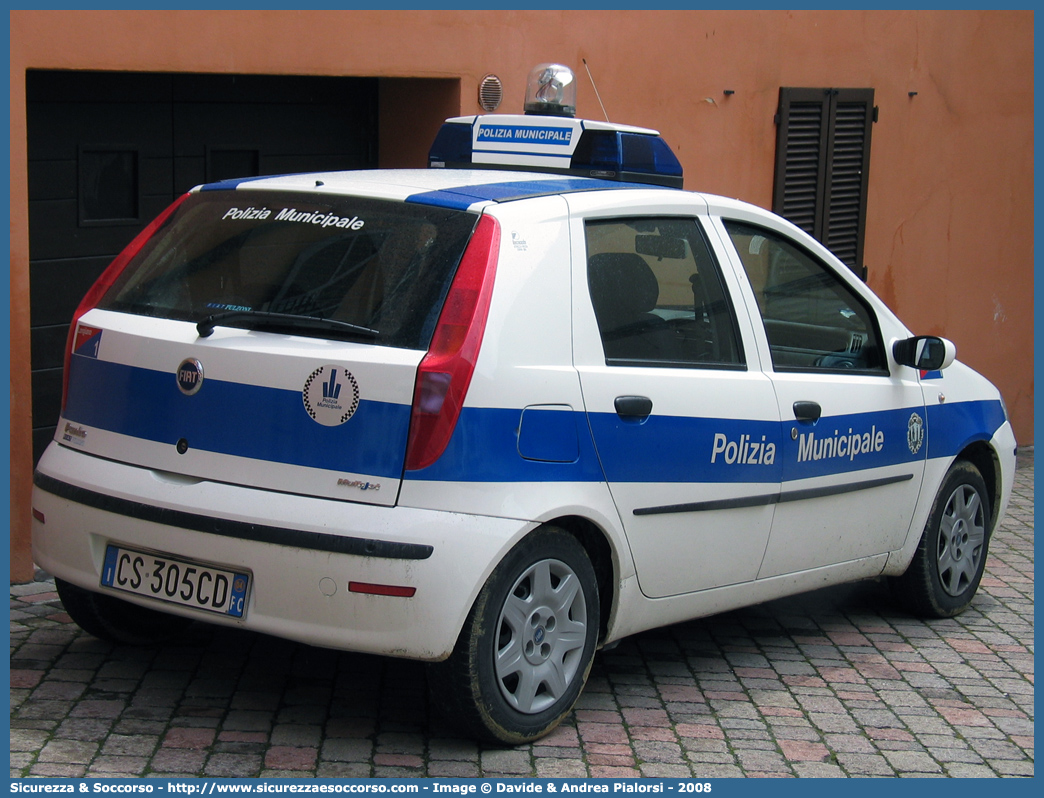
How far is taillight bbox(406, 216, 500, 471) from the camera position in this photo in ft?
12.3

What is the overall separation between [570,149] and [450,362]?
6.00ft

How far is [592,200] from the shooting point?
439 centimetres

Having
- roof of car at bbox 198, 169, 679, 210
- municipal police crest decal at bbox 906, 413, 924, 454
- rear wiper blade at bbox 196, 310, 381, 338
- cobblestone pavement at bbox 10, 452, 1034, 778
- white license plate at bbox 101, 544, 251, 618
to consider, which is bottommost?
→ cobblestone pavement at bbox 10, 452, 1034, 778

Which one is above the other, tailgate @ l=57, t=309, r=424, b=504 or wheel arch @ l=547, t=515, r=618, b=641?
tailgate @ l=57, t=309, r=424, b=504

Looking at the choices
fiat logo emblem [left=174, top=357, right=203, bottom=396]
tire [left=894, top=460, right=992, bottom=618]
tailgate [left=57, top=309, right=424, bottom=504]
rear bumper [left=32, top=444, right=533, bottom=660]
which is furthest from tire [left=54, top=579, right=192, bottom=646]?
tire [left=894, top=460, right=992, bottom=618]

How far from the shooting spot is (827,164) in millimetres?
9500

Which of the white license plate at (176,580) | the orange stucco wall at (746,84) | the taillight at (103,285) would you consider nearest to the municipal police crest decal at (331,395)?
the white license plate at (176,580)

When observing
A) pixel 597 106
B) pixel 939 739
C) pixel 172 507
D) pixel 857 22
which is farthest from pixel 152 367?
pixel 857 22

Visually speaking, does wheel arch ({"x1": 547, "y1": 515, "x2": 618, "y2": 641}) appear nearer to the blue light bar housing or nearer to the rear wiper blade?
the rear wiper blade

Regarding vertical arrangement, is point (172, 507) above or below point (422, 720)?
above

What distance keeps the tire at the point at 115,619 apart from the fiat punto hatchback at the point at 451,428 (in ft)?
0.04

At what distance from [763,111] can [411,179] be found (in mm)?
5000

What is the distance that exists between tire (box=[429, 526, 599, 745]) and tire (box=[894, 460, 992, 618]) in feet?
6.62

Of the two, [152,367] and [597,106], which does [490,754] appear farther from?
[597,106]
